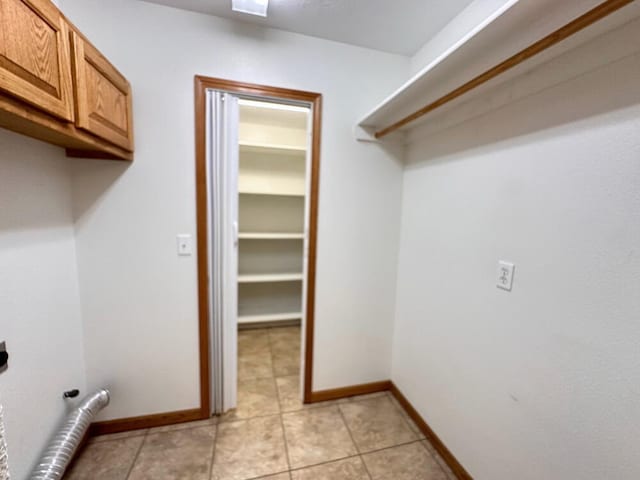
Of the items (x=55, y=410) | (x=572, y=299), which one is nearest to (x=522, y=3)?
(x=572, y=299)

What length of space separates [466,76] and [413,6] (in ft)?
2.01

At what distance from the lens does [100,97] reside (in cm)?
119

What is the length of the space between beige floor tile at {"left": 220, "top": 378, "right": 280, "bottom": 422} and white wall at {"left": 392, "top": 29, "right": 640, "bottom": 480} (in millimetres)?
1086

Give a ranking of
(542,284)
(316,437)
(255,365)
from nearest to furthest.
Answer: (542,284), (316,437), (255,365)

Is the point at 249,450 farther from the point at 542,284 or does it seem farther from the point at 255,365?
the point at 542,284

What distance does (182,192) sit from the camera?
1.63 m

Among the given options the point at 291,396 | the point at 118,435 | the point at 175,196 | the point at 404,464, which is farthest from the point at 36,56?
the point at 404,464

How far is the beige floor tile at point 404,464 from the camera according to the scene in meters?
1.47

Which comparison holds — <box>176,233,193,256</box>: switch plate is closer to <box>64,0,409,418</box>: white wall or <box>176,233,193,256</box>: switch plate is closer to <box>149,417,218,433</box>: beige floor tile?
<box>64,0,409,418</box>: white wall

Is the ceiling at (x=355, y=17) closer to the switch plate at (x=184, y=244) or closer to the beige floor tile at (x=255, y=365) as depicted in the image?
the switch plate at (x=184, y=244)

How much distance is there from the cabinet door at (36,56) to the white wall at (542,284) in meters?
1.68

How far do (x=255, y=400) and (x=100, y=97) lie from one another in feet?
6.62

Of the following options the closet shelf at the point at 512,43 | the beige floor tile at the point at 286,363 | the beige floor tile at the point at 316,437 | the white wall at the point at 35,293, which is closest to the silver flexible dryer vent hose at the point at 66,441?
→ the white wall at the point at 35,293

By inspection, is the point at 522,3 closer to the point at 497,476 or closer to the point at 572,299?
the point at 572,299
